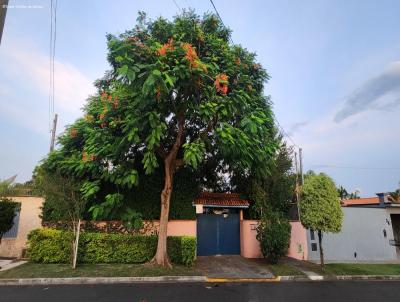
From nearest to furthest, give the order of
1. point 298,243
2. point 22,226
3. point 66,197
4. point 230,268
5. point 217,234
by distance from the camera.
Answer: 1. point 66,197
2. point 230,268
3. point 22,226
4. point 217,234
5. point 298,243

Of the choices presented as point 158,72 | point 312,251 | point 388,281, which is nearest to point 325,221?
point 388,281

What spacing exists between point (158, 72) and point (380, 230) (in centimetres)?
1866

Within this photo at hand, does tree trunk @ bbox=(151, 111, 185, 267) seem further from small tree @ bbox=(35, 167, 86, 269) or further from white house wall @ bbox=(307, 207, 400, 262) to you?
white house wall @ bbox=(307, 207, 400, 262)

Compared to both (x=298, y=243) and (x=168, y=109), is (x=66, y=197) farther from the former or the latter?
(x=298, y=243)

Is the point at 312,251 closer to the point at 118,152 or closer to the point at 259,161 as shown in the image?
the point at 259,161

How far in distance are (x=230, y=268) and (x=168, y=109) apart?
7260 mm

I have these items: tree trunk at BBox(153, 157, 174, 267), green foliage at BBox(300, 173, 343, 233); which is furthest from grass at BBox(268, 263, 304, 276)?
tree trunk at BBox(153, 157, 174, 267)

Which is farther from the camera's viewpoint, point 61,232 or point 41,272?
point 61,232

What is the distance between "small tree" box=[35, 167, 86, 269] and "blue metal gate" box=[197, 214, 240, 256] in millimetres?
6308

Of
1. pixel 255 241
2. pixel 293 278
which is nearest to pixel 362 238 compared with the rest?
pixel 255 241

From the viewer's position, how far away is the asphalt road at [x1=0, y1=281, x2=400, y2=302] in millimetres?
7859

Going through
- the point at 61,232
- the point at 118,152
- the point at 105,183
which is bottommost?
the point at 61,232

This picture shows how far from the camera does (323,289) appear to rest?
31.9ft

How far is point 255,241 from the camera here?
51.2 feet
